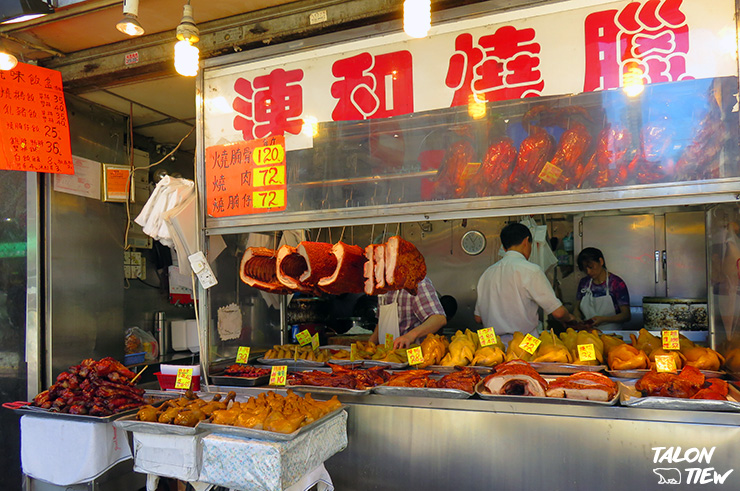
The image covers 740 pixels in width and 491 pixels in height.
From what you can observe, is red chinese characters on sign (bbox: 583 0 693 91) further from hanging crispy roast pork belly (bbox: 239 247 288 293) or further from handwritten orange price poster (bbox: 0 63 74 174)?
handwritten orange price poster (bbox: 0 63 74 174)

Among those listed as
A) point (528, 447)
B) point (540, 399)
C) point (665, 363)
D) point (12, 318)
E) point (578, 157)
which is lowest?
point (528, 447)

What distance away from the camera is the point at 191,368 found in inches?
142

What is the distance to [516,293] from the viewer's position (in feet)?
15.9

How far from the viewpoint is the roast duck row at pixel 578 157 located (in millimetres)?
2670

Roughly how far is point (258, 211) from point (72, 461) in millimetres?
1902

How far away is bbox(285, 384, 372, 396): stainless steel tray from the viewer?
3.05 metres

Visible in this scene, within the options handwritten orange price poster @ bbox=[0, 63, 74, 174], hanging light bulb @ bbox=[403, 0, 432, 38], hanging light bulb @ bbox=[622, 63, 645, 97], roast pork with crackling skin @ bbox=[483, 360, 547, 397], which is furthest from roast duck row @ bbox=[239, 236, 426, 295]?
handwritten orange price poster @ bbox=[0, 63, 74, 174]

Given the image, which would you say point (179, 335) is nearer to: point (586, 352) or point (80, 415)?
point (80, 415)

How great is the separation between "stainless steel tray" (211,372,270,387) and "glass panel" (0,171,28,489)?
1.92 metres

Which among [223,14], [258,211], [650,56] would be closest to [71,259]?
[258,211]

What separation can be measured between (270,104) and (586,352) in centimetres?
278

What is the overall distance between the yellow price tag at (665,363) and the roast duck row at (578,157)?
3.68ft

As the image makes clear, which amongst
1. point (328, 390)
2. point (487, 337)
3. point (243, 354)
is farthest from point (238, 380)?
point (487, 337)

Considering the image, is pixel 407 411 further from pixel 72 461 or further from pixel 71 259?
pixel 71 259
